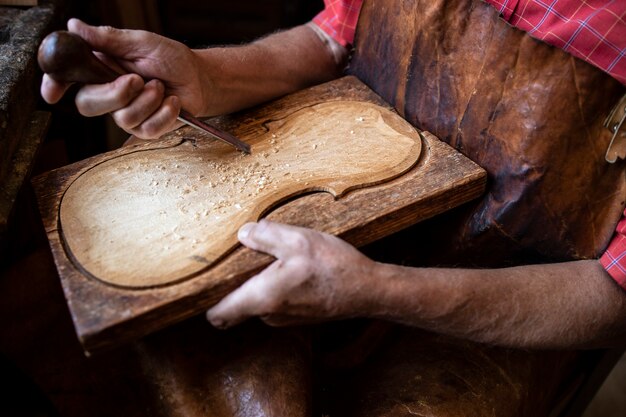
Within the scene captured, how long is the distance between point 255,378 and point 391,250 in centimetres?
48

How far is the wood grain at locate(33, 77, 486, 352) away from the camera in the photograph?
0.80 m

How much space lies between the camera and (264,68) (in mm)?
1296

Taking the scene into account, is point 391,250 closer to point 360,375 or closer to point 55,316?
point 360,375

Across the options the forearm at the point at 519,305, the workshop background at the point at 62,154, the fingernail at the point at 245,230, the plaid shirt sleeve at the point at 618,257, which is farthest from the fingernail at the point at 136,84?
the plaid shirt sleeve at the point at 618,257

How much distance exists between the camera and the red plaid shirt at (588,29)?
913 millimetres

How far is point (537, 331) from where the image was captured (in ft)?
3.32

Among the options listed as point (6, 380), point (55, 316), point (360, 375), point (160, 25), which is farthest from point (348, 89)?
point (160, 25)

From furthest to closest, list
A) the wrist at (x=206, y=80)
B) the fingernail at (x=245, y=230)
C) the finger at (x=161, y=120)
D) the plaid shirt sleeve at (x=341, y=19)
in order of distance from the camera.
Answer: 1. the plaid shirt sleeve at (x=341, y=19)
2. the wrist at (x=206, y=80)
3. the finger at (x=161, y=120)
4. the fingernail at (x=245, y=230)

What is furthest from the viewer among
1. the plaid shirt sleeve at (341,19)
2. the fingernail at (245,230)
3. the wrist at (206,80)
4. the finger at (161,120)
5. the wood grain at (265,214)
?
the plaid shirt sleeve at (341,19)

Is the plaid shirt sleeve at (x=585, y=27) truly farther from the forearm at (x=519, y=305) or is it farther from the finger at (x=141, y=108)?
the finger at (x=141, y=108)

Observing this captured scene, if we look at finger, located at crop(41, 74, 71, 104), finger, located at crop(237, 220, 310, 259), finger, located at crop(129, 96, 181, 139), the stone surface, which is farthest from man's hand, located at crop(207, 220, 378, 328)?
the stone surface

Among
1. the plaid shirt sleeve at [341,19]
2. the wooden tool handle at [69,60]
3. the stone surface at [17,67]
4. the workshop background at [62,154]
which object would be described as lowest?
the workshop background at [62,154]

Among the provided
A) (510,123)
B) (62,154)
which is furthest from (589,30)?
(62,154)

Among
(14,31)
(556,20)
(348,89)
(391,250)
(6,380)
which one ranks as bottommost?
(6,380)
